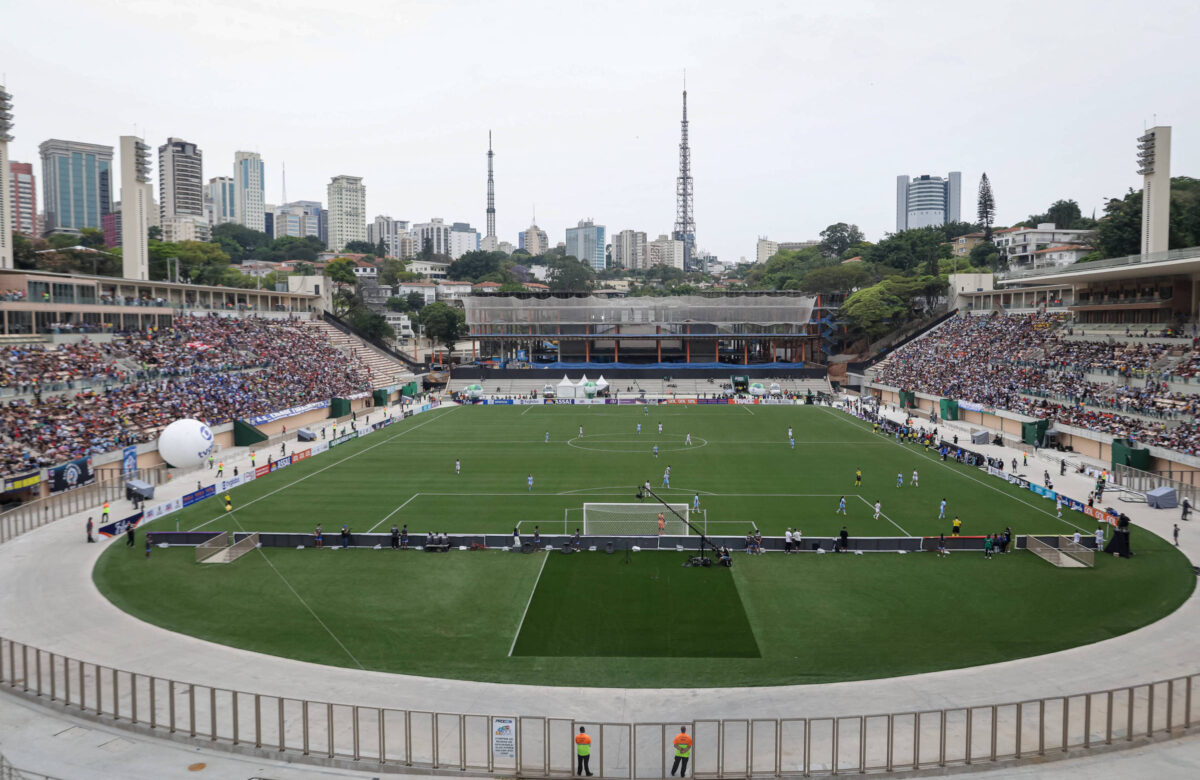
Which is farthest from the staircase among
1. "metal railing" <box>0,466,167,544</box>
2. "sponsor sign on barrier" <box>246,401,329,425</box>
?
"metal railing" <box>0,466,167,544</box>

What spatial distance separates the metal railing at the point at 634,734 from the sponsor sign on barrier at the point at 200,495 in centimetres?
2064

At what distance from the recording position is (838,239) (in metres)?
167

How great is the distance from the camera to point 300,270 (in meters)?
136

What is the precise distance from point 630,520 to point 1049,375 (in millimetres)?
44843

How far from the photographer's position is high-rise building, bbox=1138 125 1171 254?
6138 centimetres

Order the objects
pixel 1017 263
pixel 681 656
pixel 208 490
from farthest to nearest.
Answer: pixel 1017 263 → pixel 208 490 → pixel 681 656

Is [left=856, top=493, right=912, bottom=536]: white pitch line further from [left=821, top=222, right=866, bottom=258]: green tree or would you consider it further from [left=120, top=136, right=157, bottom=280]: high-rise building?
[left=821, top=222, right=866, bottom=258]: green tree

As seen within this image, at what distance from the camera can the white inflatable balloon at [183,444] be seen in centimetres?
4103

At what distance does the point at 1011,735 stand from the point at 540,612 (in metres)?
12.6

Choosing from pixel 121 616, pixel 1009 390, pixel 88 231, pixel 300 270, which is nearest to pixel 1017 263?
pixel 1009 390

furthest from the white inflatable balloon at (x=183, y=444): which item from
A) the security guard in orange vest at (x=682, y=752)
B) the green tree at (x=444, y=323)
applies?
the green tree at (x=444, y=323)

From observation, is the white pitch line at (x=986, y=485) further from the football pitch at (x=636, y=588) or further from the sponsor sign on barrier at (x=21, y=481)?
the sponsor sign on barrier at (x=21, y=481)

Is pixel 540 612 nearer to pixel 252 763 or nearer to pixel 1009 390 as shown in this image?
pixel 252 763

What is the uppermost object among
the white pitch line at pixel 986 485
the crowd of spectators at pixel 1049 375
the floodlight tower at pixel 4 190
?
the floodlight tower at pixel 4 190
